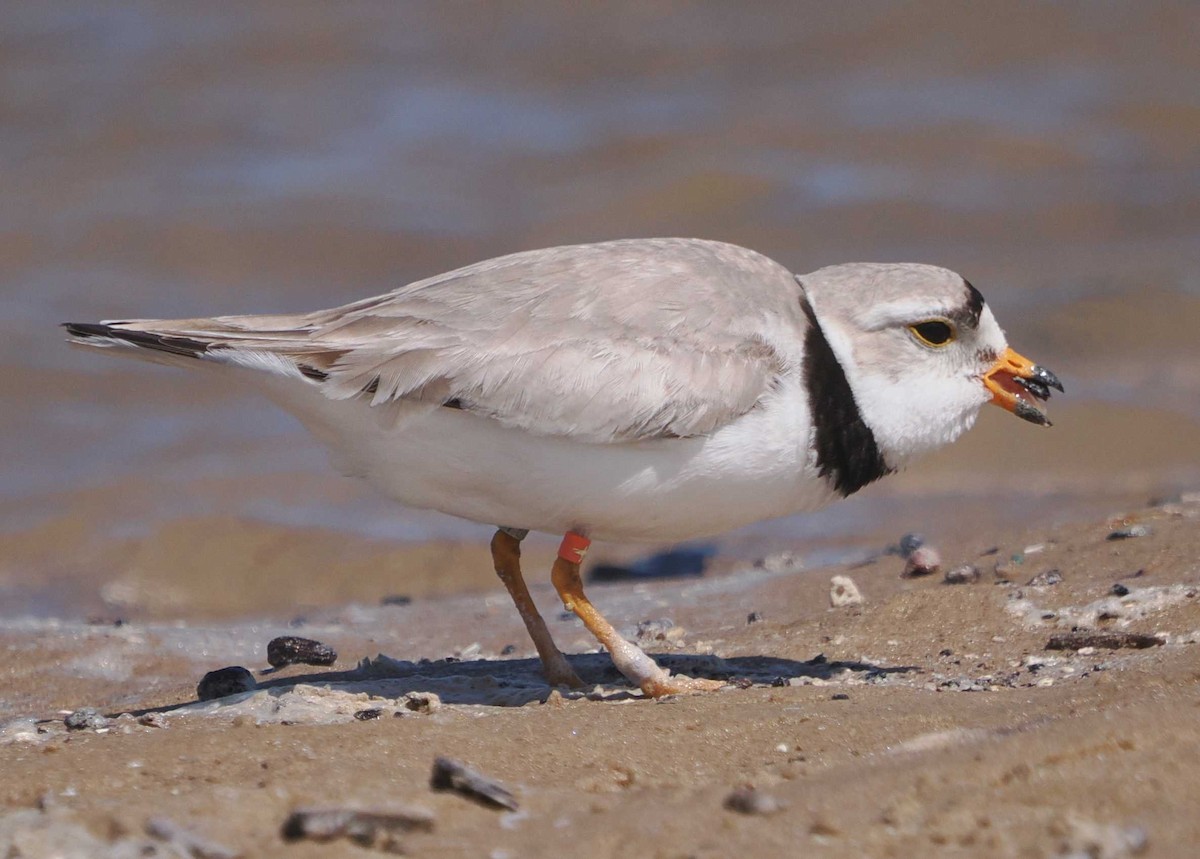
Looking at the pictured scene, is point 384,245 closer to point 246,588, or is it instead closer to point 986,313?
point 246,588

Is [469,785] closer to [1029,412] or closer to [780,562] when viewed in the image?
[1029,412]

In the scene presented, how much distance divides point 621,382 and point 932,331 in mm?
1183

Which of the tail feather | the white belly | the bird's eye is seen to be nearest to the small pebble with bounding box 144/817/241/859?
the white belly

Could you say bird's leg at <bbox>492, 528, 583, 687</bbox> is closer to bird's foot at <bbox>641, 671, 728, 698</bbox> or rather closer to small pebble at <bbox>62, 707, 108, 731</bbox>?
bird's foot at <bbox>641, 671, 728, 698</bbox>

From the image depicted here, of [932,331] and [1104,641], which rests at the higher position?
[932,331]

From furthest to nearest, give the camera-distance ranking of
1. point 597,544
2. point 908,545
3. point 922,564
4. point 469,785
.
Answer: point 597,544 < point 908,545 < point 922,564 < point 469,785

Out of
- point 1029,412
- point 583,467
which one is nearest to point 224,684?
point 583,467

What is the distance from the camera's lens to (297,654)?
19.7 feet

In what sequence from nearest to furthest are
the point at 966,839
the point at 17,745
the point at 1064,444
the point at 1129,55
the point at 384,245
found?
the point at 966,839
the point at 17,745
the point at 1064,444
the point at 384,245
the point at 1129,55

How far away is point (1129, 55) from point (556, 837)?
16.4 meters

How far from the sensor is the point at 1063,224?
1467 cm

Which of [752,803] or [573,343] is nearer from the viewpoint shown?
[752,803]

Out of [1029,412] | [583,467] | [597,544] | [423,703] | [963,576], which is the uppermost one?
[1029,412]

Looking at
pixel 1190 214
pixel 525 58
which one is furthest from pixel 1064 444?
pixel 525 58
